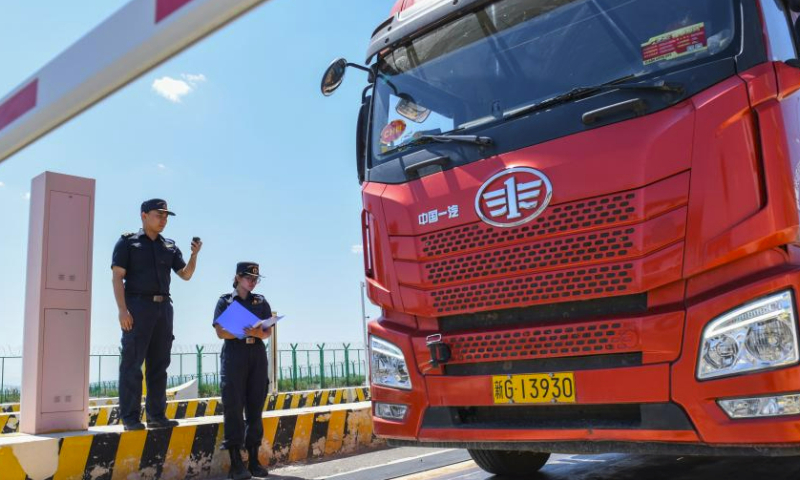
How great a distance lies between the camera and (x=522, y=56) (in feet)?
12.3

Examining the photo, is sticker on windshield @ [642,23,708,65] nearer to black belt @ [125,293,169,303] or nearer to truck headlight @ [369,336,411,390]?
truck headlight @ [369,336,411,390]

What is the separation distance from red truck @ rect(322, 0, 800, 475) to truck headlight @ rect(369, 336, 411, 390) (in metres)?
0.01

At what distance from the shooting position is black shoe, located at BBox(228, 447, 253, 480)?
5340 millimetres

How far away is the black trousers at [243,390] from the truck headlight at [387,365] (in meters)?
1.93

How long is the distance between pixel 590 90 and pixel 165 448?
4.11 metres

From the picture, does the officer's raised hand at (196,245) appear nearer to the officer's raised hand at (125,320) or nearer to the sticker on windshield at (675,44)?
the officer's raised hand at (125,320)

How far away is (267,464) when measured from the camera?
19.2ft

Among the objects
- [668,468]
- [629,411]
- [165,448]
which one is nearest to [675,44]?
[629,411]

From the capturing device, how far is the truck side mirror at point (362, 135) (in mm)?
4512

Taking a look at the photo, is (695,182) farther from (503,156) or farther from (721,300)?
(503,156)

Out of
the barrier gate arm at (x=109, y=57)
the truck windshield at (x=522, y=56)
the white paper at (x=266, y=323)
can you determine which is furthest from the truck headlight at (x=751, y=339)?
the white paper at (x=266, y=323)

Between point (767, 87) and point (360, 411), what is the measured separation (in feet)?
16.4

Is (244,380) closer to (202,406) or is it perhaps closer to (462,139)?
(462,139)

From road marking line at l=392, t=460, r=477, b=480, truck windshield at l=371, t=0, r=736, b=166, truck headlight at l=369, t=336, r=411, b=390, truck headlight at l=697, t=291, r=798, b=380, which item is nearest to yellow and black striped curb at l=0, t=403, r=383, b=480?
road marking line at l=392, t=460, r=477, b=480
